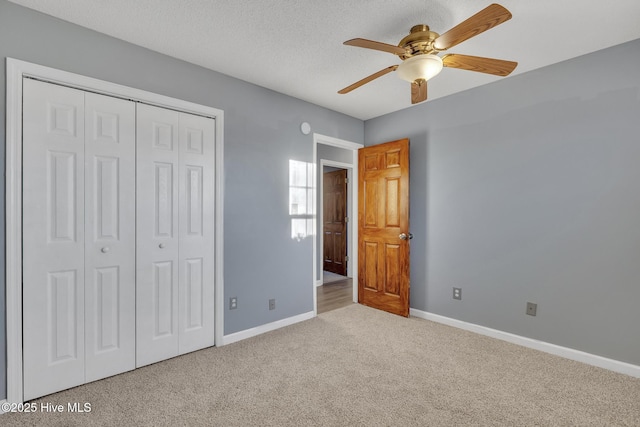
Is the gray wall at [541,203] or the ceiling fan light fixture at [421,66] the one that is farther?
the gray wall at [541,203]

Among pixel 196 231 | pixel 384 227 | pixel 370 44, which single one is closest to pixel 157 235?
pixel 196 231

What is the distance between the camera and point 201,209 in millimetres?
2697

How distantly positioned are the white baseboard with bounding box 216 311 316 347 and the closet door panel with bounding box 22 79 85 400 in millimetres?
1099

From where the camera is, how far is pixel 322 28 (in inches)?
82.8

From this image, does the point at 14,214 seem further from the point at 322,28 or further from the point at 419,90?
the point at 419,90

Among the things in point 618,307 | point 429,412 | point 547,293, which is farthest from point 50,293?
point 618,307

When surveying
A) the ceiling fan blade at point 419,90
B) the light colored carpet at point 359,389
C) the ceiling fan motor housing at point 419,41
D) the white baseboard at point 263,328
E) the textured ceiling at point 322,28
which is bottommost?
the light colored carpet at point 359,389

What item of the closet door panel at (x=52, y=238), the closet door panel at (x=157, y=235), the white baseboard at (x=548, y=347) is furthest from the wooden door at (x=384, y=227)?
the closet door panel at (x=52, y=238)

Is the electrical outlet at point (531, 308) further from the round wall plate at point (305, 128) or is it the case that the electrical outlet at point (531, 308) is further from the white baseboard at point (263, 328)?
the round wall plate at point (305, 128)

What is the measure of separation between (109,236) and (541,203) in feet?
11.9

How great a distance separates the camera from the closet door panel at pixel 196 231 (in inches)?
102

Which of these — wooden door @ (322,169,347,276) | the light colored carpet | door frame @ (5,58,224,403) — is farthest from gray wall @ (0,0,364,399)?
wooden door @ (322,169,347,276)

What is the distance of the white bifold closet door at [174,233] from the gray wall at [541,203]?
2435 mm

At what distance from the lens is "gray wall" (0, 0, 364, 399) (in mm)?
1959
